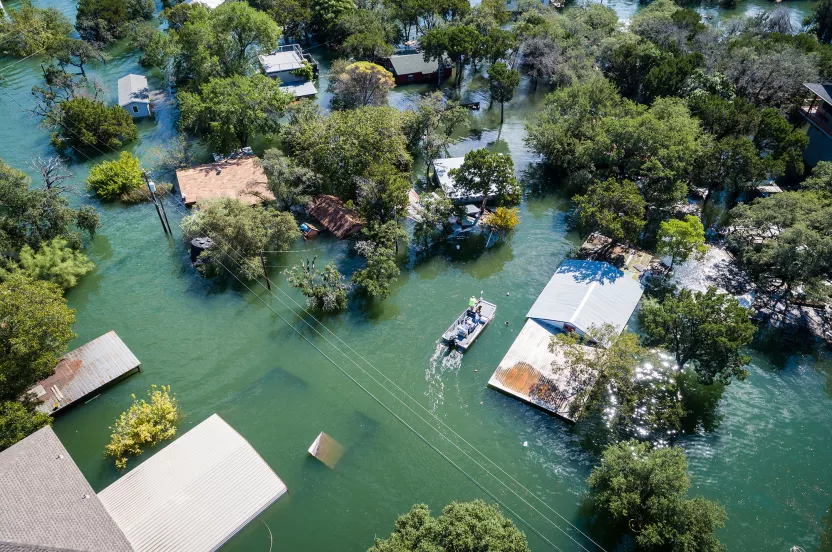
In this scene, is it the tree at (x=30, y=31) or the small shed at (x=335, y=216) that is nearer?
the small shed at (x=335, y=216)

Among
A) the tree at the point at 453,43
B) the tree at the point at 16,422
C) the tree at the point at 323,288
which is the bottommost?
the tree at the point at 323,288

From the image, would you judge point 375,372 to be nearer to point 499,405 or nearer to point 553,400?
point 499,405

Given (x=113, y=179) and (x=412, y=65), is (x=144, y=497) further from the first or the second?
(x=412, y=65)

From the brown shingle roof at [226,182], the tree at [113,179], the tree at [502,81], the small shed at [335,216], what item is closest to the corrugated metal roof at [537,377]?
the small shed at [335,216]

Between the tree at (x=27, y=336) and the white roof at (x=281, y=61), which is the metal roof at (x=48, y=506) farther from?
the white roof at (x=281, y=61)

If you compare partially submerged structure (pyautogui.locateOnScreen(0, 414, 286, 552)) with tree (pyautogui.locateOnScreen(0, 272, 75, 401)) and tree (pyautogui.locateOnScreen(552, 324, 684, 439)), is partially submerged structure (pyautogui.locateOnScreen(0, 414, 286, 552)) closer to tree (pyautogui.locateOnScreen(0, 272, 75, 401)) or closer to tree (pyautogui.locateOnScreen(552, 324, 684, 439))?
tree (pyautogui.locateOnScreen(0, 272, 75, 401))

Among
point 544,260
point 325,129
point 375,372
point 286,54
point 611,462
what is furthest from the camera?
point 286,54

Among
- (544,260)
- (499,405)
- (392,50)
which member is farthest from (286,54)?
(499,405)
